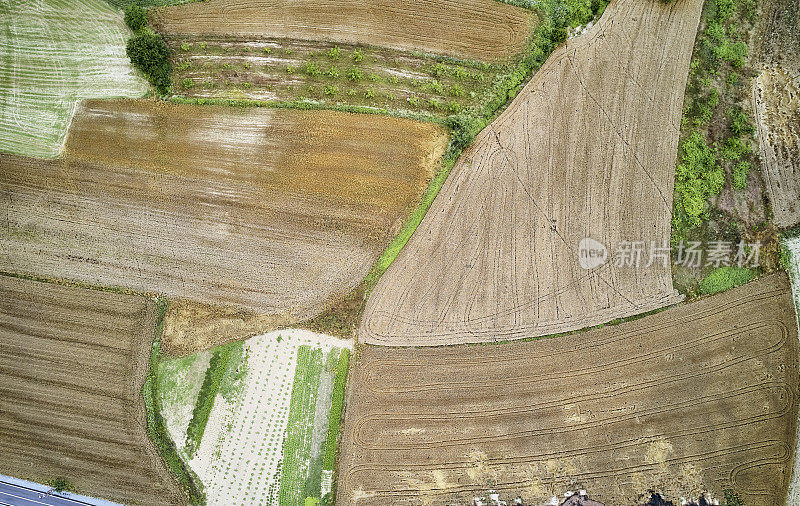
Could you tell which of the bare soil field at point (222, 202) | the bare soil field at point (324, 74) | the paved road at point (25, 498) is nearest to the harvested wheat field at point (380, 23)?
the bare soil field at point (324, 74)

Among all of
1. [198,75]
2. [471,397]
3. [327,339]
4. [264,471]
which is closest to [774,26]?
[471,397]

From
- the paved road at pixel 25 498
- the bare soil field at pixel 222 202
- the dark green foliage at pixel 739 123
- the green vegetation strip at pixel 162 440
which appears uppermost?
the dark green foliage at pixel 739 123

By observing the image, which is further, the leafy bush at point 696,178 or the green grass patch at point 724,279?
the leafy bush at point 696,178

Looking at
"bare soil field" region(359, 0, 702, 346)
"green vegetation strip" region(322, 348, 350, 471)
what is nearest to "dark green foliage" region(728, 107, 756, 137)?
"bare soil field" region(359, 0, 702, 346)

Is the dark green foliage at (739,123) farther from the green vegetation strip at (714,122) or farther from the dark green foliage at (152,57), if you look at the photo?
the dark green foliage at (152,57)

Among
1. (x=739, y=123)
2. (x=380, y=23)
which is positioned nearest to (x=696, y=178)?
(x=739, y=123)

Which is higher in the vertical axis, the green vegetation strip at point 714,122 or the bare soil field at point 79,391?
the green vegetation strip at point 714,122

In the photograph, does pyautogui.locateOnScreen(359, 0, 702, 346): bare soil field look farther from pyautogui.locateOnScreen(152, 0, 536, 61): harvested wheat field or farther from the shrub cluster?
the shrub cluster

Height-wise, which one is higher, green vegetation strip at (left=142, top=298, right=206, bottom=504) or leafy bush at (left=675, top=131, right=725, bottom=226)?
leafy bush at (left=675, top=131, right=725, bottom=226)
